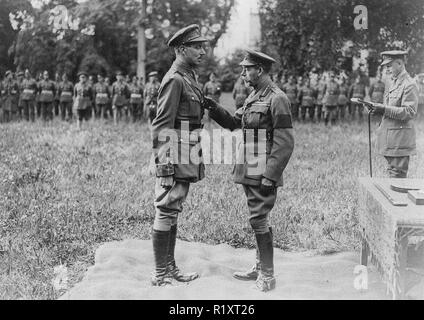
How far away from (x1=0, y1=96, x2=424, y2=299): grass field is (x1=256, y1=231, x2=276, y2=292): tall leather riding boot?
47.9 inches

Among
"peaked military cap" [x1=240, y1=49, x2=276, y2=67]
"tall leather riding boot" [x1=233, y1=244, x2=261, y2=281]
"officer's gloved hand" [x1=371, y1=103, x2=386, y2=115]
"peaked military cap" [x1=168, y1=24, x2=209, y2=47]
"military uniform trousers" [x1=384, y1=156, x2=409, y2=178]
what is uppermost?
"peaked military cap" [x1=168, y1=24, x2=209, y2=47]

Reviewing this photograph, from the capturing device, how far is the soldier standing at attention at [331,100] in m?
17.6

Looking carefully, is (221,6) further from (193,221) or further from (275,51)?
(193,221)

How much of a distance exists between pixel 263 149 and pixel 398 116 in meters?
2.39

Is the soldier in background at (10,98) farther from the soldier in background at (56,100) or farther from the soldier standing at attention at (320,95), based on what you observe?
the soldier standing at attention at (320,95)

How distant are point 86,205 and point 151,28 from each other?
55.6 feet

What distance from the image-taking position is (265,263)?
418 centimetres

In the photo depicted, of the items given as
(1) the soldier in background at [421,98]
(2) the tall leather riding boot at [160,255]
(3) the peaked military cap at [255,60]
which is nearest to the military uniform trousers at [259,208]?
(2) the tall leather riding boot at [160,255]

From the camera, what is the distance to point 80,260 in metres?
4.92

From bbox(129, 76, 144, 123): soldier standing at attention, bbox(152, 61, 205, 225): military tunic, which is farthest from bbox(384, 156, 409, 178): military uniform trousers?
bbox(129, 76, 144, 123): soldier standing at attention

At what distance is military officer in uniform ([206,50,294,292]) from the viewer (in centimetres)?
407

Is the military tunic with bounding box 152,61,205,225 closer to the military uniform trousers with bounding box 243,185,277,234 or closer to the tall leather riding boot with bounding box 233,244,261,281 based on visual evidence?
the military uniform trousers with bounding box 243,185,277,234

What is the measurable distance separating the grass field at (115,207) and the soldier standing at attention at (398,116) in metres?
0.79

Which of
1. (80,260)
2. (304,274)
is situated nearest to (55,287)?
(80,260)
